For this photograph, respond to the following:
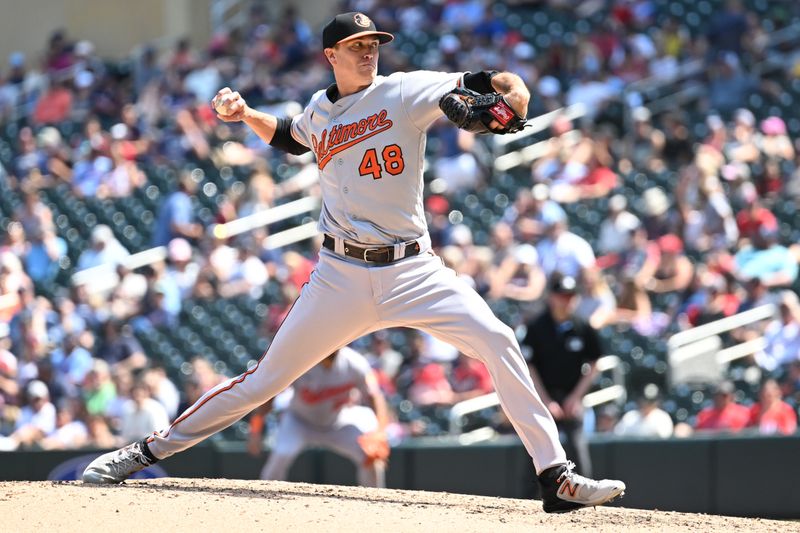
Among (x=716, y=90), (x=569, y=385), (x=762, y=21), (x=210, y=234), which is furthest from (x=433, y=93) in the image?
(x=762, y=21)

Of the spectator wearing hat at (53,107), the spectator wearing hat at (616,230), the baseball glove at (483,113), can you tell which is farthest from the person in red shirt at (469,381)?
the spectator wearing hat at (53,107)

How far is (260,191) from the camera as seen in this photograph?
13.8 metres

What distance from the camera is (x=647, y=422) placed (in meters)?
10.4

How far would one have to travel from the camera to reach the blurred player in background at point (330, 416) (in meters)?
8.53

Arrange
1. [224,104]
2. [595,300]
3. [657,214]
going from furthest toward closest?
[657,214] → [595,300] → [224,104]

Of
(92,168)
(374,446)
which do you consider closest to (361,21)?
(374,446)

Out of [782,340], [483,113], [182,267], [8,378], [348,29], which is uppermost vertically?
[348,29]

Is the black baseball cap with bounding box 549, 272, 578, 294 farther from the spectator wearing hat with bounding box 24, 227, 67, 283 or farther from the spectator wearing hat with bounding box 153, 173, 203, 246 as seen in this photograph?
the spectator wearing hat with bounding box 24, 227, 67, 283

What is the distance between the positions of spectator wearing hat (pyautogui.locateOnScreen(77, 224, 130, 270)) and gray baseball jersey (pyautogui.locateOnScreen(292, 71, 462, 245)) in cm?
784

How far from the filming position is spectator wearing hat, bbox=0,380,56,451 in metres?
11.0

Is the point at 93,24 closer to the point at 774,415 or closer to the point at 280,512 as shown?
the point at 774,415

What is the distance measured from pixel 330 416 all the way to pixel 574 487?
125 inches

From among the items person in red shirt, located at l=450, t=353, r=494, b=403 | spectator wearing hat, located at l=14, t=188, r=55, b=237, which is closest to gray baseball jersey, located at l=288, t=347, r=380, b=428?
person in red shirt, located at l=450, t=353, r=494, b=403

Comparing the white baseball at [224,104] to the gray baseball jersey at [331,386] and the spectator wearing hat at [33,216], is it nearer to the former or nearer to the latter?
the gray baseball jersey at [331,386]
